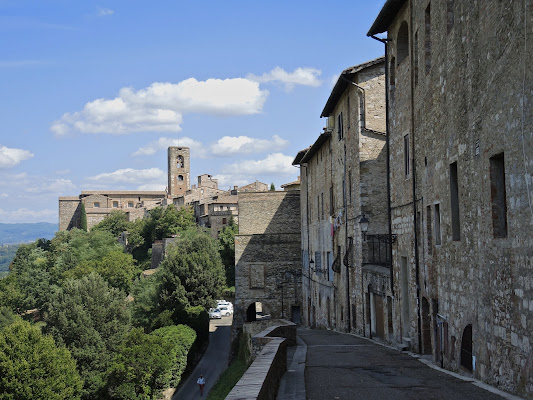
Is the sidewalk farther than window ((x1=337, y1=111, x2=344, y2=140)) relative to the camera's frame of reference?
No

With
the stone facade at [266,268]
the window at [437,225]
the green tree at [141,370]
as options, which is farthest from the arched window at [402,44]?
the stone facade at [266,268]

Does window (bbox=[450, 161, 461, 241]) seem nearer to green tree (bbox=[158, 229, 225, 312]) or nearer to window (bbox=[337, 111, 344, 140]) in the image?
window (bbox=[337, 111, 344, 140])

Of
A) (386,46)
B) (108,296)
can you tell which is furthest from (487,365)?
(108,296)

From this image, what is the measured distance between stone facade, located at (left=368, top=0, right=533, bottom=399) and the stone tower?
113777 mm

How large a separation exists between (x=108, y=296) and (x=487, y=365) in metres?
40.3

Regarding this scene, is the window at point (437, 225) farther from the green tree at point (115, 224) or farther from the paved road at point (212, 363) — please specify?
the green tree at point (115, 224)

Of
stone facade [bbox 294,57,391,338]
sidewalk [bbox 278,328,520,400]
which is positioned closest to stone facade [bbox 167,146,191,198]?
stone facade [bbox 294,57,391,338]

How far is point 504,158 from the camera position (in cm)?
1071

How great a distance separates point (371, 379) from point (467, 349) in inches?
96.0

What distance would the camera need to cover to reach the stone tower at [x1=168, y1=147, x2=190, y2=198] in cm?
13212

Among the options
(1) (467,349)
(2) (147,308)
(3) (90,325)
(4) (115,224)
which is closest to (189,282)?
(2) (147,308)

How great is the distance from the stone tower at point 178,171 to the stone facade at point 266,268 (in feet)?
282

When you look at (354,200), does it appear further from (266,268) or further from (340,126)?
(266,268)

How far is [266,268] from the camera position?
46.0m
